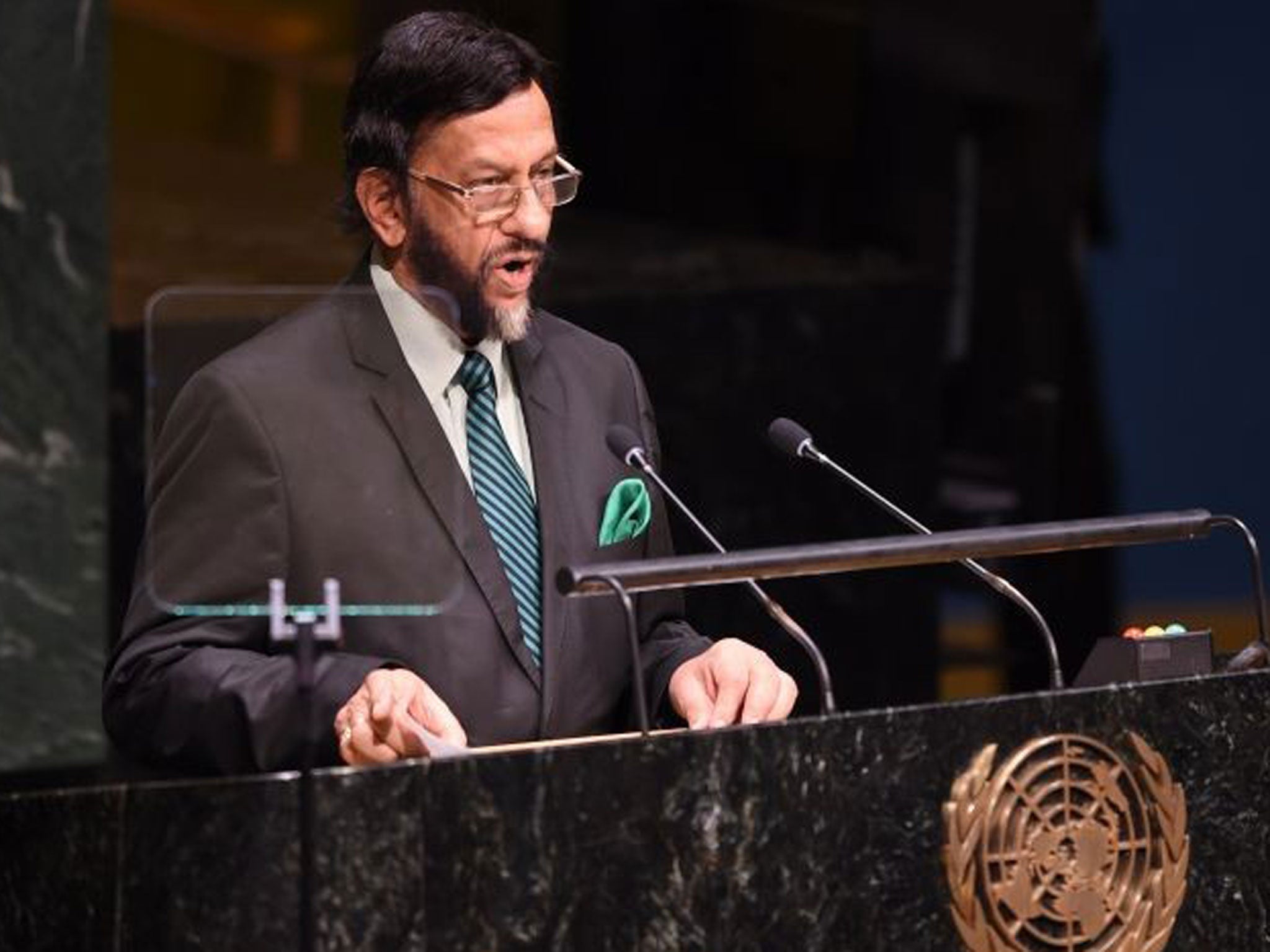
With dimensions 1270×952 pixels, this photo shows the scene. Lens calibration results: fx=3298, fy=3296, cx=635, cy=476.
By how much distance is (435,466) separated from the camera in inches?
141

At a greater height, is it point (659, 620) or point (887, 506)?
point (887, 506)

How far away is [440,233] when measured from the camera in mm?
3693

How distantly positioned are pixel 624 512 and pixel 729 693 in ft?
0.86

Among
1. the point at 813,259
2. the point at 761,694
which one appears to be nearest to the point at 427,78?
the point at 761,694

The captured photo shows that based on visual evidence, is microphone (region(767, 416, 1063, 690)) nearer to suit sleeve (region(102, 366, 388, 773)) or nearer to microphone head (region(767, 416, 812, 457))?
microphone head (region(767, 416, 812, 457))

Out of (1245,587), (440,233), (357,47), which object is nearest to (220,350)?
(440,233)

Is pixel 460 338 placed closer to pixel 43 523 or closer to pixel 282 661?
pixel 282 661

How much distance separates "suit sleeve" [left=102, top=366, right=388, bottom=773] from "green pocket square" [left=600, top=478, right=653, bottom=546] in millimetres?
354

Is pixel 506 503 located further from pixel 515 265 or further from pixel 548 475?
pixel 515 265

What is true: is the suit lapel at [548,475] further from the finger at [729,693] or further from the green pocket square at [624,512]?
the finger at [729,693]

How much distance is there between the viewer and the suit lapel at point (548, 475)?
3.63 metres

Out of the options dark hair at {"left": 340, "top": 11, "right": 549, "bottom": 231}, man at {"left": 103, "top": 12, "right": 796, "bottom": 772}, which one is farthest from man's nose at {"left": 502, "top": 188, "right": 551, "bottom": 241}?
dark hair at {"left": 340, "top": 11, "right": 549, "bottom": 231}

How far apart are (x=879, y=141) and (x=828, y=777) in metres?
3.36

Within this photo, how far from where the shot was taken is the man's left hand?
11.3ft
